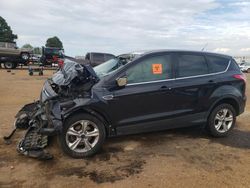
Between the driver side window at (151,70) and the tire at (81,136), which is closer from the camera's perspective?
the tire at (81,136)

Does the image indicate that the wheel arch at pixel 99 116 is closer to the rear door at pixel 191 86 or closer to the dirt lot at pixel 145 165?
the dirt lot at pixel 145 165

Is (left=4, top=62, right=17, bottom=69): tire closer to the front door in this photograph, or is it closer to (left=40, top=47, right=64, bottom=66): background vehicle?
(left=40, top=47, right=64, bottom=66): background vehicle

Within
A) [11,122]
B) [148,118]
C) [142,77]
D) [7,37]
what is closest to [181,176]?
[148,118]

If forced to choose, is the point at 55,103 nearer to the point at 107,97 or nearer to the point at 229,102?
the point at 107,97

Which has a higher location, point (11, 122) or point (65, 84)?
point (65, 84)

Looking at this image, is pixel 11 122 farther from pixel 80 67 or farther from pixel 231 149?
pixel 231 149

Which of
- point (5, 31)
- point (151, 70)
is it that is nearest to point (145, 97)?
point (151, 70)

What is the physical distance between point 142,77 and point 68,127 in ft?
5.11

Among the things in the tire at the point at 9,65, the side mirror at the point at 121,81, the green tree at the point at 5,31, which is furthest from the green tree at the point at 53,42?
the side mirror at the point at 121,81

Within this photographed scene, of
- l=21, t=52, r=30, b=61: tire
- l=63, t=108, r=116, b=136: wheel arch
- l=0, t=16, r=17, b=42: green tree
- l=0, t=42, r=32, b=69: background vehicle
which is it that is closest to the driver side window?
l=63, t=108, r=116, b=136: wheel arch

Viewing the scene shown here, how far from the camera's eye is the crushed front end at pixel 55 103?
467 cm

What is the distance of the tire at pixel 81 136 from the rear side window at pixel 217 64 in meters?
2.59

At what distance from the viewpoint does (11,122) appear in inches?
267

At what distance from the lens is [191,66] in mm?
5773
